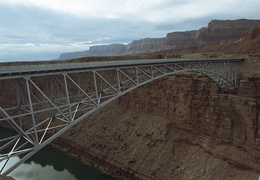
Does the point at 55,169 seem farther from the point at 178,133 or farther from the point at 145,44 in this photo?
the point at 145,44

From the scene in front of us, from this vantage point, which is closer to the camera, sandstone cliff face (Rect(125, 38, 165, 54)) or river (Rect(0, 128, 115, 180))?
river (Rect(0, 128, 115, 180))

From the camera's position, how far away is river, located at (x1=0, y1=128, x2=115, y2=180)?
23.4 m

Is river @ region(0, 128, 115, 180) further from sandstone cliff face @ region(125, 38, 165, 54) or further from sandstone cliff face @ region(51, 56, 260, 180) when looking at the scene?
sandstone cliff face @ region(125, 38, 165, 54)

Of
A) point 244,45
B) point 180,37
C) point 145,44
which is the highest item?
point 180,37

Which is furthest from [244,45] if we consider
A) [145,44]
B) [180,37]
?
[145,44]

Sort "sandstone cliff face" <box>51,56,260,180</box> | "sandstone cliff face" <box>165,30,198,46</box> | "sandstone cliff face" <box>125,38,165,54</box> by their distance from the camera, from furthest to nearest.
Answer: "sandstone cliff face" <box>125,38,165,54</box>, "sandstone cliff face" <box>165,30,198,46</box>, "sandstone cliff face" <box>51,56,260,180</box>

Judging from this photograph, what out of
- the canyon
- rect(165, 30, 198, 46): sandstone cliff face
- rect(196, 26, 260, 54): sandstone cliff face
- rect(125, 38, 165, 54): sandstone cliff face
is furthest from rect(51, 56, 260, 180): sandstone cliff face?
rect(125, 38, 165, 54): sandstone cliff face

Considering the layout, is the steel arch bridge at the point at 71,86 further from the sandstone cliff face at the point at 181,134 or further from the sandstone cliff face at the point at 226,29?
the sandstone cliff face at the point at 226,29

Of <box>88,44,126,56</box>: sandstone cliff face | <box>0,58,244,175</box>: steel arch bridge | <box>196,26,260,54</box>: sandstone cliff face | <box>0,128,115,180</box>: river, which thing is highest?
<box>88,44,126,56</box>: sandstone cliff face

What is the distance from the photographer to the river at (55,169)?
2339 centimetres

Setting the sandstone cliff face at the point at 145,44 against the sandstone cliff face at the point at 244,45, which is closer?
the sandstone cliff face at the point at 244,45

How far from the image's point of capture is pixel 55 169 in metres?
25.5

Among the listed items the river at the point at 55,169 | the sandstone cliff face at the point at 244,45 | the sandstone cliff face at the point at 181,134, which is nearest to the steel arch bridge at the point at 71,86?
the sandstone cliff face at the point at 181,134

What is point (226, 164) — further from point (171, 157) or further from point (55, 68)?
point (55, 68)
